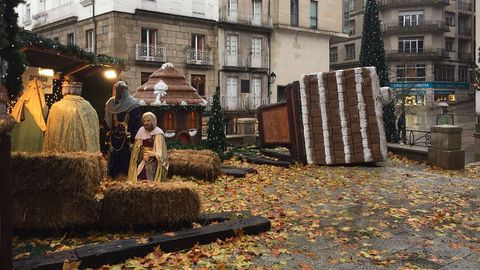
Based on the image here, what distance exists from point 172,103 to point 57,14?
22.1 m

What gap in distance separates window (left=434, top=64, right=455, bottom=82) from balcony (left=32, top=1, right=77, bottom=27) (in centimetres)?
4229

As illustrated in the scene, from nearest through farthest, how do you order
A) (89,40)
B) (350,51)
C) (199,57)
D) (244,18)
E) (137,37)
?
(137,37) → (89,40) → (199,57) → (244,18) → (350,51)

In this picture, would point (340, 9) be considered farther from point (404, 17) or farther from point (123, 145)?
point (123, 145)

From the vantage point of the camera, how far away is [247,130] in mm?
20781

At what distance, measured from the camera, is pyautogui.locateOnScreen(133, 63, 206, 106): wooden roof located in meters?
14.3

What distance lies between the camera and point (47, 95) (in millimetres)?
Answer: 13734

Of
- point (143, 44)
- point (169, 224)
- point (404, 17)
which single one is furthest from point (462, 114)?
point (169, 224)

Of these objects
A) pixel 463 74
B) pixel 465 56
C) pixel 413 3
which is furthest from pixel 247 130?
pixel 465 56

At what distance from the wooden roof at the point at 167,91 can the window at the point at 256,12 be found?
828 inches

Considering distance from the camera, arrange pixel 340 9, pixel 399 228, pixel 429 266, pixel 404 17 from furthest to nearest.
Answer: pixel 404 17 < pixel 340 9 < pixel 399 228 < pixel 429 266

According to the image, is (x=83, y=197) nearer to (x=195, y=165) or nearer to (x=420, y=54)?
(x=195, y=165)

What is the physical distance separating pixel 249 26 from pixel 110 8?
11.0 meters

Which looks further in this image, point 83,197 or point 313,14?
point 313,14

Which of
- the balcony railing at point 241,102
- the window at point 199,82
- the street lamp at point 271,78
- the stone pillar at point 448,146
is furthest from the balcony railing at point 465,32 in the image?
the stone pillar at point 448,146
